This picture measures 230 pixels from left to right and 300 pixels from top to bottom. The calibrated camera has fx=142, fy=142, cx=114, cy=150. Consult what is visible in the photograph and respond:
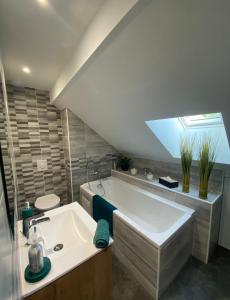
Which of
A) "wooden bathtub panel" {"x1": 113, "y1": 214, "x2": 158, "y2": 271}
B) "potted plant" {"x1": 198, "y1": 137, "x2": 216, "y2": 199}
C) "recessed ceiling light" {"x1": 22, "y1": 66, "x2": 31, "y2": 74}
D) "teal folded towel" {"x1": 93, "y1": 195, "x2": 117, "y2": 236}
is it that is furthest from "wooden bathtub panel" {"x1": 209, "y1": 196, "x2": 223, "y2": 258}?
"recessed ceiling light" {"x1": 22, "y1": 66, "x2": 31, "y2": 74}

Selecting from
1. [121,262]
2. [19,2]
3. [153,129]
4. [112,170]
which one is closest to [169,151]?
[153,129]

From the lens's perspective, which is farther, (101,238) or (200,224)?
(200,224)

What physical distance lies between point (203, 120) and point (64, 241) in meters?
2.06

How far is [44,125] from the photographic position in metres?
2.46

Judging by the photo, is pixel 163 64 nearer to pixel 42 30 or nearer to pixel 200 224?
pixel 42 30

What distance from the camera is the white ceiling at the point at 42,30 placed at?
90 centimetres

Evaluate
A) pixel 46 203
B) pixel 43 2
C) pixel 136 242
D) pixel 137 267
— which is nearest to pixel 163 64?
pixel 43 2

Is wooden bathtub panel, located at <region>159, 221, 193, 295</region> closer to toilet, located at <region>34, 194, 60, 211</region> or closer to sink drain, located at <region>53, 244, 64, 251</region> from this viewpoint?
sink drain, located at <region>53, 244, 64, 251</region>

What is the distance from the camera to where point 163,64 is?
0.98 m

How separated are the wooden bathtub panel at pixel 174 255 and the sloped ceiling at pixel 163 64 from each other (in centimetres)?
119

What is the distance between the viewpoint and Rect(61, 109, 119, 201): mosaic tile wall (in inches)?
98.1

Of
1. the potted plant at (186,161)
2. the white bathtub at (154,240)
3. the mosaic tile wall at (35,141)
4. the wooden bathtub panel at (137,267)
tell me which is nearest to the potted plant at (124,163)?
the white bathtub at (154,240)

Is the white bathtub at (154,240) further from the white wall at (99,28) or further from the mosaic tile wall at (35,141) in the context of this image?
the white wall at (99,28)

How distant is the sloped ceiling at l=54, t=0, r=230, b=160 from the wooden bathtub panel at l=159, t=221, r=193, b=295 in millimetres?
1187
